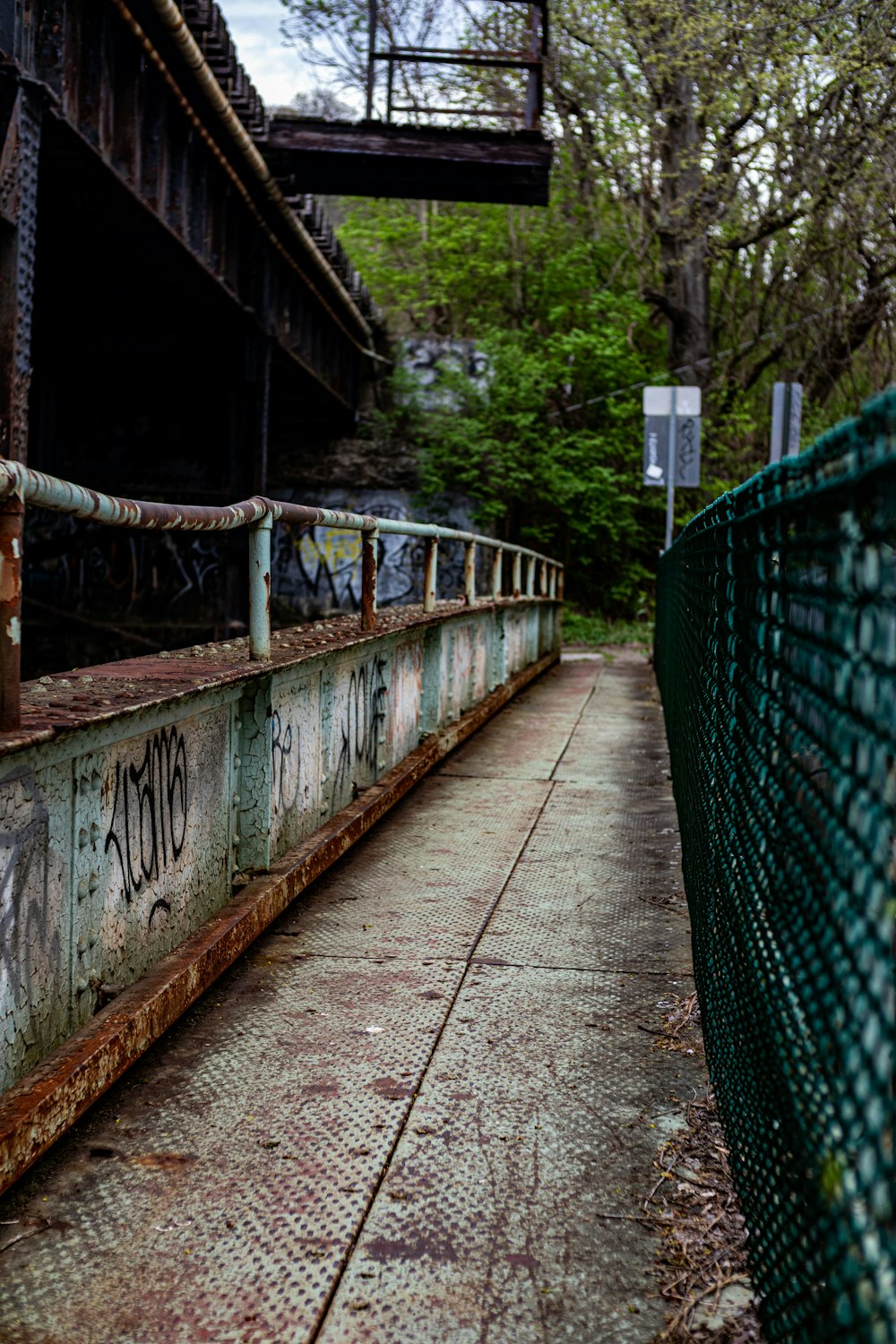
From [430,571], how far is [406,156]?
316 inches

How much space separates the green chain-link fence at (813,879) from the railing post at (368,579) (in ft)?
10.7

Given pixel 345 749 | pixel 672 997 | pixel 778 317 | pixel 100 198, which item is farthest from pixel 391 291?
pixel 672 997

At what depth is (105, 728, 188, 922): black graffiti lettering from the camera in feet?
11.1

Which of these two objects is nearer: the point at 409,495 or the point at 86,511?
the point at 86,511

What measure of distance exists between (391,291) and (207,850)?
29.8 m

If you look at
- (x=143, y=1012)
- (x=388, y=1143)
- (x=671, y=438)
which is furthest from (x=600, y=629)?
(x=388, y=1143)

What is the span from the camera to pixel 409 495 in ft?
78.6

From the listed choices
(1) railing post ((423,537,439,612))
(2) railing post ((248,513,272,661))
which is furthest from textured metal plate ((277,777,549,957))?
(1) railing post ((423,537,439,612))

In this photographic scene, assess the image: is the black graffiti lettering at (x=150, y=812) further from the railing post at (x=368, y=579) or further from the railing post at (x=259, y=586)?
the railing post at (x=368, y=579)

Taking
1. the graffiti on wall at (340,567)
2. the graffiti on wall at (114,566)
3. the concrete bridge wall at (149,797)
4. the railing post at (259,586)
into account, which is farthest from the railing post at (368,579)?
the graffiti on wall at (340,567)

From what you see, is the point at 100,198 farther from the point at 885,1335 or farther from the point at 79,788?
the point at 885,1335

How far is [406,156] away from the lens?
46.2 ft

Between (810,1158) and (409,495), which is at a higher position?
(409,495)

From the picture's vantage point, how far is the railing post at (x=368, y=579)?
6.34m
